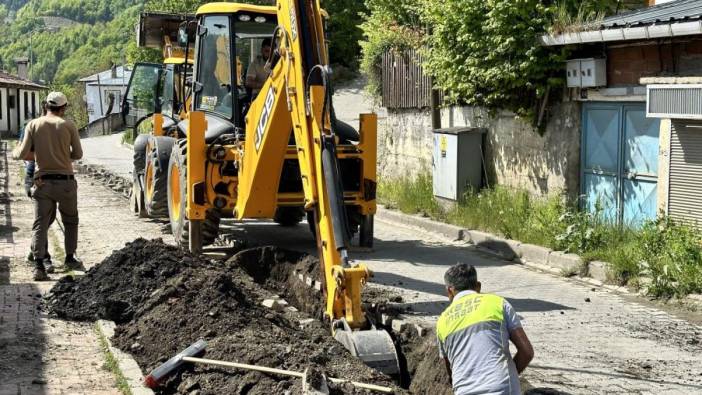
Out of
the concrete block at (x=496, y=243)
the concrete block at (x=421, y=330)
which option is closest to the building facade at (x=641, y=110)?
the concrete block at (x=496, y=243)

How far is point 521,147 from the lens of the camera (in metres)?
15.1

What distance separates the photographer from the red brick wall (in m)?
11.4

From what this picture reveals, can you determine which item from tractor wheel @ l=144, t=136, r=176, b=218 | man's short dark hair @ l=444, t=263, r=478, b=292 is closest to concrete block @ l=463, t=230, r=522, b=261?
tractor wheel @ l=144, t=136, r=176, b=218

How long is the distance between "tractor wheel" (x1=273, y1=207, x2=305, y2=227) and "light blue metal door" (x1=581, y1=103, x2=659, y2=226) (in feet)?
15.3

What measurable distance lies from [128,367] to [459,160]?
31.2 ft

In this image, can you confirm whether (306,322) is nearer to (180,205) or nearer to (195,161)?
(195,161)

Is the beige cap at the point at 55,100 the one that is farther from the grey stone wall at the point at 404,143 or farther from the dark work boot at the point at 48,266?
the grey stone wall at the point at 404,143

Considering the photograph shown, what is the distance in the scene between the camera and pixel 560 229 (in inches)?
509

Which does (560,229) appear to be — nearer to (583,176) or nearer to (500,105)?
(583,176)

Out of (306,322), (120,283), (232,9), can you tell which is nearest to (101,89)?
(232,9)

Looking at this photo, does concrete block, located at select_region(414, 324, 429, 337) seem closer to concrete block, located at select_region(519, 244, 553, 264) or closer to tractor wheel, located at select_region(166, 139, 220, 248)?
tractor wheel, located at select_region(166, 139, 220, 248)

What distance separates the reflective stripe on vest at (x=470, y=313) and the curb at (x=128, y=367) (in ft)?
8.23

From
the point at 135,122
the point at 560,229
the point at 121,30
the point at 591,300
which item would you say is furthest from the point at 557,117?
the point at 121,30

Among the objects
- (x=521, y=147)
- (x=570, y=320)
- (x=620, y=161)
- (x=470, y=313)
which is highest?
(x=521, y=147)
